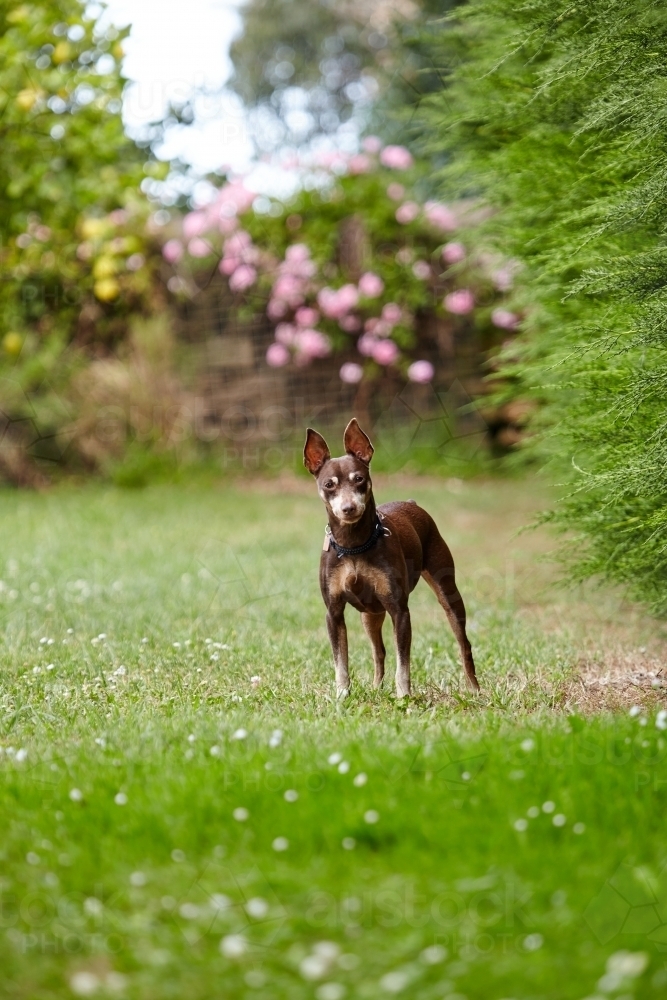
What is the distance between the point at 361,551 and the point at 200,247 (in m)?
9.23

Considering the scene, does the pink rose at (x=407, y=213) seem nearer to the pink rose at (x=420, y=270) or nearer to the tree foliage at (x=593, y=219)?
the pink rose at (x=420, y=270)

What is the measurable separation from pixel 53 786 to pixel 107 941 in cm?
88

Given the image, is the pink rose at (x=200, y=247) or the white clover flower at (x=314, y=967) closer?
the white clover flower at (x=314, y=967)

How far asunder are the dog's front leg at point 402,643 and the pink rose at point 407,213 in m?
8.89

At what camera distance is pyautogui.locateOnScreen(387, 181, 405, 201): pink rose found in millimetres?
12086

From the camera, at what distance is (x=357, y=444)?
3830mm

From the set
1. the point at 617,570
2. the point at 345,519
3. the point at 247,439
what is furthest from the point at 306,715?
the point at 247,439

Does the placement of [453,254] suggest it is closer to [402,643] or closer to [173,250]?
[173,250]

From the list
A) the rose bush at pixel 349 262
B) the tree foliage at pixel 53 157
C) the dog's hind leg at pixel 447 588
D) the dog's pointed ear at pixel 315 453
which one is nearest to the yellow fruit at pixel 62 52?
the tree foliage at pixel 53 157

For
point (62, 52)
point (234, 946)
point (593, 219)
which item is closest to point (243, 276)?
point (62, 52)

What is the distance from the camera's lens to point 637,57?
14.0ft

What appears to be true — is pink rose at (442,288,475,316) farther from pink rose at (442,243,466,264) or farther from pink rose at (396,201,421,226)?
pink rose at (396,201,421,226)

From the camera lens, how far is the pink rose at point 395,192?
12086 mm

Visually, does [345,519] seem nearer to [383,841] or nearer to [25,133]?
[383,841]
